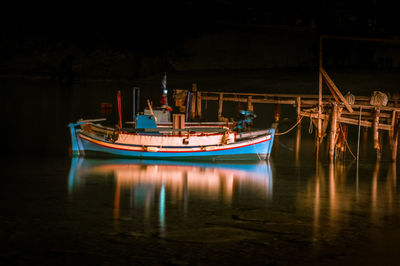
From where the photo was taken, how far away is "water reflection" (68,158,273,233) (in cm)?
2086

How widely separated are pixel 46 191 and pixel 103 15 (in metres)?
89.7

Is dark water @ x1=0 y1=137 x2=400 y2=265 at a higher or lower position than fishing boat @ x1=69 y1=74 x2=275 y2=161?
lower

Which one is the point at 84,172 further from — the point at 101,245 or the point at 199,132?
the point at 101,245

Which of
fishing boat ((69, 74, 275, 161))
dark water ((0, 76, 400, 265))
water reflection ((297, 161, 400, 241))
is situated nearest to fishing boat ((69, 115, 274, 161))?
fishing boat ((69, 74, 275, 161))

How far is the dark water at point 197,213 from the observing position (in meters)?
15.7

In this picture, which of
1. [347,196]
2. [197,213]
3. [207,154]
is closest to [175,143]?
[207,154]

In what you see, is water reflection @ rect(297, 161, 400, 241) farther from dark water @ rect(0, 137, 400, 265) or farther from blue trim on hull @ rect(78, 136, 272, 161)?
blue trim on hull @ rect(78, 136, 272, 161)

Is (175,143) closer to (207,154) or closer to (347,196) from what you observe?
(207,154)

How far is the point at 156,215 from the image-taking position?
751 inches

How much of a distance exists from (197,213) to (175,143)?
8228mm

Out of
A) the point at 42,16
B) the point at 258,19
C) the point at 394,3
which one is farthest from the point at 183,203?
the point at 42,16

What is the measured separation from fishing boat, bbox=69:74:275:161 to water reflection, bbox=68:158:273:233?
0.44 metres

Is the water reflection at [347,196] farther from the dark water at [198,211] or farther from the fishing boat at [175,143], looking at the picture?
the fishing boat at [175,143]

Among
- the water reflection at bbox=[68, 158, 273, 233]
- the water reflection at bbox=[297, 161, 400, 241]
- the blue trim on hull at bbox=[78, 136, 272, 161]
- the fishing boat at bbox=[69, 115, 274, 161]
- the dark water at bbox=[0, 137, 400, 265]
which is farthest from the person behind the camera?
the blue trim on hull at bbox=[78, 136, 272, 161]
